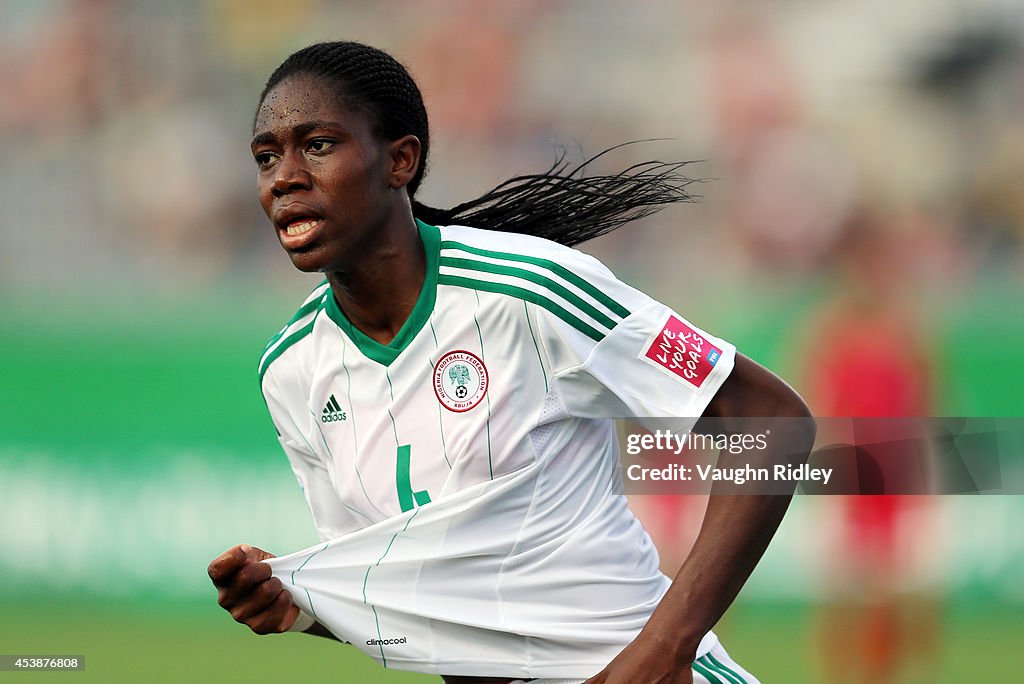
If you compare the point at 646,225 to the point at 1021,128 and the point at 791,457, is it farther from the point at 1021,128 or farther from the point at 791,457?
the point at 791,457

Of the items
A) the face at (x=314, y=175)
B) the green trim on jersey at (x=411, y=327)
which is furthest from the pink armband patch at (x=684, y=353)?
the face at (x=314, y=175)

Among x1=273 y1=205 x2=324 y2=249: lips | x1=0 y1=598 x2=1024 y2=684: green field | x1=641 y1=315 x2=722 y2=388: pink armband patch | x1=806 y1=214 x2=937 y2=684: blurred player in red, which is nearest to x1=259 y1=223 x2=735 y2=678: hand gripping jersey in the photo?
x1=641 y1=315 x2=722 y2=388: pink armband patch

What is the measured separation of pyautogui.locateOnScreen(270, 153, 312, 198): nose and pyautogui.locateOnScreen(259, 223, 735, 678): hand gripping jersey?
→ 1.01 ft

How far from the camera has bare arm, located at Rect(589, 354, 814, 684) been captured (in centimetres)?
222

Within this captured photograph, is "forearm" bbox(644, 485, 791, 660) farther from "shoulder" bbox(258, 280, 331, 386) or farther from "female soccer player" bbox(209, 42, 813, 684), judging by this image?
"shoulder" bbox(258, 280, 331, 386)

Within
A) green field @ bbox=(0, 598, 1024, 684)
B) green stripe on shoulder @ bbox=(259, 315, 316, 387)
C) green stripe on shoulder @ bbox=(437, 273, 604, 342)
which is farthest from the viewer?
green field @ bbox=(0, 598, 1024, 684)

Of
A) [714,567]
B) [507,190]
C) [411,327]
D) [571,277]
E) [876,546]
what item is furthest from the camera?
[876,546]

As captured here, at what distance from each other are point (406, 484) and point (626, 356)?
0.49 m

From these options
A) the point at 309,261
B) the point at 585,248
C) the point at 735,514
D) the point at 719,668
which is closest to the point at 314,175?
the point at 309,261

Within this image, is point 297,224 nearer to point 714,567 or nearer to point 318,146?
point 318,146

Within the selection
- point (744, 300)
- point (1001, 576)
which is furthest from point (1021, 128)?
point (1001, 576)

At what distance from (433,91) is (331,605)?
5169mm

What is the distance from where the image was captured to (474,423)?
7.98 ft

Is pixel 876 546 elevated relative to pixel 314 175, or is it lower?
lower
